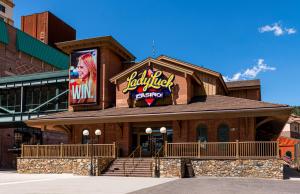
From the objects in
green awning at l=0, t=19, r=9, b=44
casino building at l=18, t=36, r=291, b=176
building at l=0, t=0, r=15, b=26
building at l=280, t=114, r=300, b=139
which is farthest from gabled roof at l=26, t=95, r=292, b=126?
building at l=0, t=0, r=15, b=26

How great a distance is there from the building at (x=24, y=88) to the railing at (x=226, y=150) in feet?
45.7

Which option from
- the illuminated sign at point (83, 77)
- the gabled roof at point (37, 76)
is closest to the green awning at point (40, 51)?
the gabled roof at point (37, 76)

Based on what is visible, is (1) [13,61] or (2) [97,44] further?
(1) [13,61]

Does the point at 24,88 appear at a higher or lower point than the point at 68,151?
higher

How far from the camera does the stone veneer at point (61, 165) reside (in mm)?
25312

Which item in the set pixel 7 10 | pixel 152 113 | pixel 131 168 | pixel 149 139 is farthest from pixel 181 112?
pixel 7 10

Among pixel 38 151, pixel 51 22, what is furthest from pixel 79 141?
pixel 51 22

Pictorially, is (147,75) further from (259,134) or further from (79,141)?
(259,134)

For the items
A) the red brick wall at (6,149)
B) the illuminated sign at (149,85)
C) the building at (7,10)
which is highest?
the building at (7,10)

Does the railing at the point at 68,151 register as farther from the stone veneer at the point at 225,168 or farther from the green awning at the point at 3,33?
the green awning at the point at 3,33

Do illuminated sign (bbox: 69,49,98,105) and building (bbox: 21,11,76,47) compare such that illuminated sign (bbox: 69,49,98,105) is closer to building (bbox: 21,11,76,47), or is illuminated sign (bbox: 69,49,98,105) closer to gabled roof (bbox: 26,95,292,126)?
gabled roof (bbox: 26,95,292,126)

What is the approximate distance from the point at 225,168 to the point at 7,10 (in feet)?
245

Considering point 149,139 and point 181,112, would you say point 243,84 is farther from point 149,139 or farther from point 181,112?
point 181,112

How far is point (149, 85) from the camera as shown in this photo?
94.1 feet
